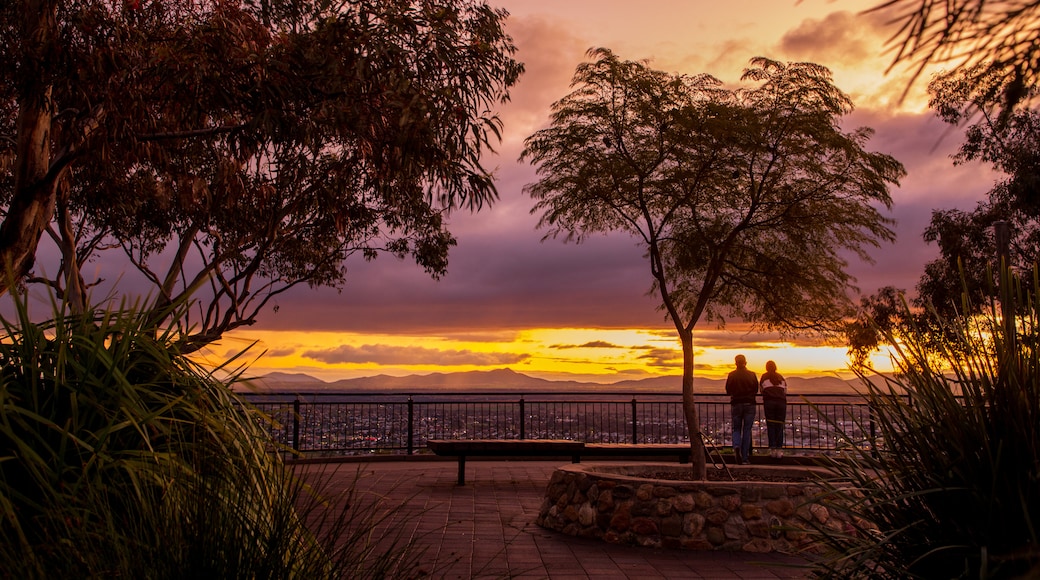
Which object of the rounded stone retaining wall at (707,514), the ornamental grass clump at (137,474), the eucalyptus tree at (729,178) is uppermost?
the eucalyptus tree at (729,178)

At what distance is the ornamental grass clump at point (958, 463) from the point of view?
3078 millimetres

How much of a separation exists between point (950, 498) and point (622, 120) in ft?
29.7

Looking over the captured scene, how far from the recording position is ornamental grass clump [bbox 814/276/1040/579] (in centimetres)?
308

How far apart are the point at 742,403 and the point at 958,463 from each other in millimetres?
12179

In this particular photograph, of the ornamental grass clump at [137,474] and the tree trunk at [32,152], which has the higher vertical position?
the tree trunk at [32,152]

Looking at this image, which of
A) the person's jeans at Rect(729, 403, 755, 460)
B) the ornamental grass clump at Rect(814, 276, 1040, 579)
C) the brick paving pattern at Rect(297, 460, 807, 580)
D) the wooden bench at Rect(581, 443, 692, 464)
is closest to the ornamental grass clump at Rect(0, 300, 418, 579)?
the brick paving pattern at Rect(297, 460, 807, 580)

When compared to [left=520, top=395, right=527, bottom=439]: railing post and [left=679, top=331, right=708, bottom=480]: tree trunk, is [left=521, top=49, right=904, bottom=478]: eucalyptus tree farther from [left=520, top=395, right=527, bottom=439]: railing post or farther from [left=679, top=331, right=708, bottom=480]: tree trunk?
[left=520, top=395, right=527, bottom=439]: railing post

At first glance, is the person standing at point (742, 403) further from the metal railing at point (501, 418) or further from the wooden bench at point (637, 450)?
the wooden bench at point (637, 450)

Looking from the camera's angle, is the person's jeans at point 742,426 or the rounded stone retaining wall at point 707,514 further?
the person's jeans at point 742,426

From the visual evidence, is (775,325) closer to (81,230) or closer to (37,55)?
(37,55)

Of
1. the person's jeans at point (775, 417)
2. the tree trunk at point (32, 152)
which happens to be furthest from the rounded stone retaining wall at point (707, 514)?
the person's jeans at point (775, 417)

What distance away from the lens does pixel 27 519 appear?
3.26 meters

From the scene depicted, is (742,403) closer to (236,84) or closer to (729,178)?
(729,178)

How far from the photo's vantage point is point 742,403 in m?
15.1
